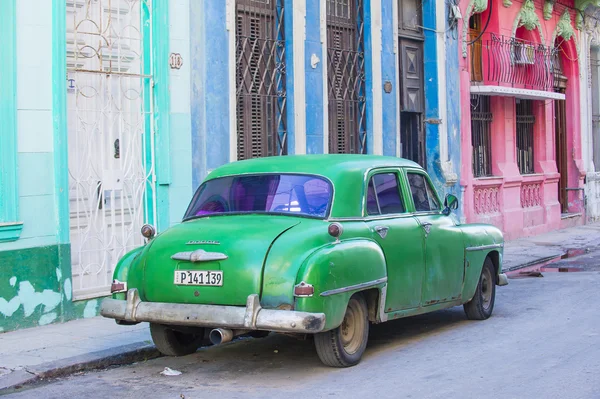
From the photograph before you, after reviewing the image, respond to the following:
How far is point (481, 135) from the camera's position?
67.7ft

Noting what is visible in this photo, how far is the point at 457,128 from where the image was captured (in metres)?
18.7

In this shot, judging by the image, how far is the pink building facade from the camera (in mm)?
19656

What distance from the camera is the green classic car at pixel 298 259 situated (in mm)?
7105

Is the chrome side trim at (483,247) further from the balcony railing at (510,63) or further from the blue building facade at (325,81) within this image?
the balcony railing at (510,63)

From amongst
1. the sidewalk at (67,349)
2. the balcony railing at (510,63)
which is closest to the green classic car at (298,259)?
the sidewalk at (67,349)

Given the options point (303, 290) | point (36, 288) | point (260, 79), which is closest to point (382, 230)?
point (303, 290)

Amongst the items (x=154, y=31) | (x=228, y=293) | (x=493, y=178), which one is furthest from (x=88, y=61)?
(x=493, y=178)

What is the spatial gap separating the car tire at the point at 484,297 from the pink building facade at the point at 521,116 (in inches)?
338

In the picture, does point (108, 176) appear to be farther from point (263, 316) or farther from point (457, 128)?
point (457, 128)

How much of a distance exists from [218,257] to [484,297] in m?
4.01

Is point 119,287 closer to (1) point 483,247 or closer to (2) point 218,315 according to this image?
(2) point 218,315

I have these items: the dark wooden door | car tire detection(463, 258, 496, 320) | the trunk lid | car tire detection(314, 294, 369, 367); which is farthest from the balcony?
the trunk lid

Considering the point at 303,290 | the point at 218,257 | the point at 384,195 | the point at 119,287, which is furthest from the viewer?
the point at 384,195

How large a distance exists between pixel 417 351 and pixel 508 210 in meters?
12.8
